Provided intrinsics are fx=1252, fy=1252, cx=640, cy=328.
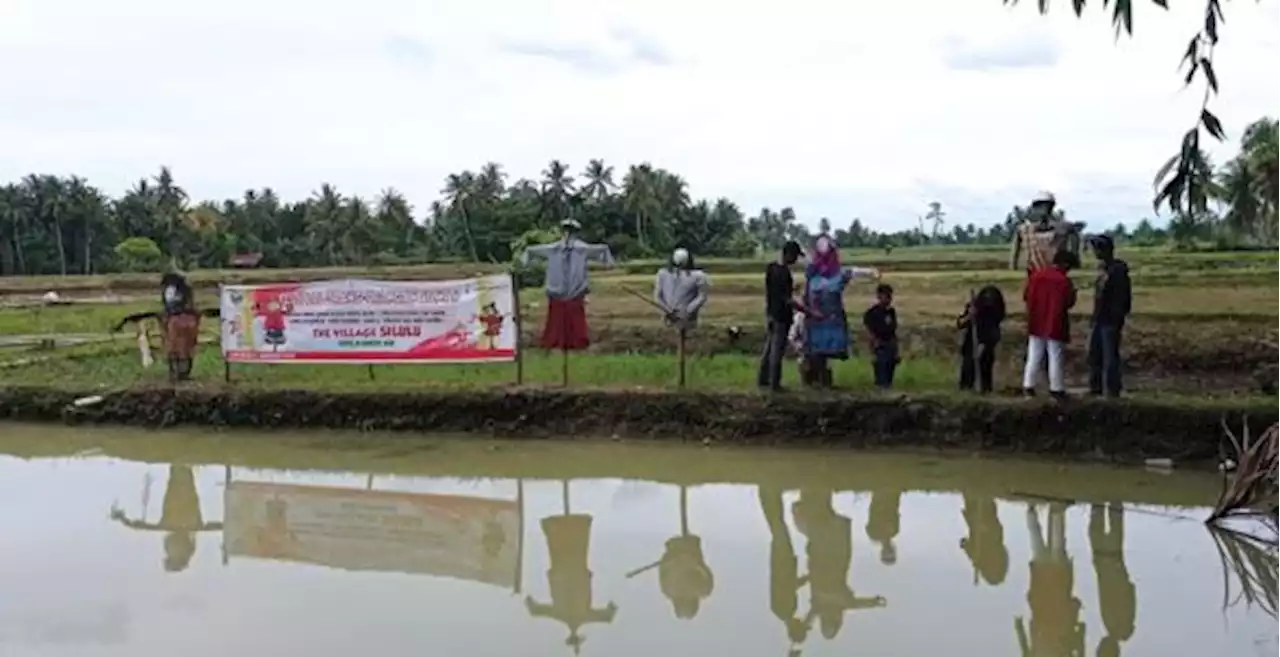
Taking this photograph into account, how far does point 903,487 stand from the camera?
8.44 meters

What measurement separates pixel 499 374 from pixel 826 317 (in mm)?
3609

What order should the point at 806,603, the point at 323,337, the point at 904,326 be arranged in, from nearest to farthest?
1. the point at 806,603
2. the point at 323,337
3. the point at 904,326

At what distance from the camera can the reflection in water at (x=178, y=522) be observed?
21.9 feet

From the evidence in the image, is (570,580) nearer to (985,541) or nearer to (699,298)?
(985,541)

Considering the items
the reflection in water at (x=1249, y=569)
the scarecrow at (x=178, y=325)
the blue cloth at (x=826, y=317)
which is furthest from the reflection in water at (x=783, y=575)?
the scarecrow at (x=178, y=325)

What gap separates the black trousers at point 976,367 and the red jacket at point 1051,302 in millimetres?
743

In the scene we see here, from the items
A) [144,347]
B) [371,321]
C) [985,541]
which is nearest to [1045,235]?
[985,541]

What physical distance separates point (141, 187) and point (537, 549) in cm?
7581

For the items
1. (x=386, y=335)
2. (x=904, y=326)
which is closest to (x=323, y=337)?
(x=386, y=335)

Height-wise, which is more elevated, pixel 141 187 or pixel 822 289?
pixel 141 187

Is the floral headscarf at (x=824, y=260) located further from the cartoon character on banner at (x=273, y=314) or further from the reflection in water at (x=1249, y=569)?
the cartoon character on banner at (x=273, y=314)

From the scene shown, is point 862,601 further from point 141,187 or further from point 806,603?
point 141,187

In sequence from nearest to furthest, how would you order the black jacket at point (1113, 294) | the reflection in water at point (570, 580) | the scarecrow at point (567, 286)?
the reflection in water at point (570, 580) < the black jacket at point (1113, 294) < the scarecrow at point (567, 286)

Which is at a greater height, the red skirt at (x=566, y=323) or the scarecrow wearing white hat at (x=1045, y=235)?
the scarecrow wearing white hat at (x=1045, y=235)
